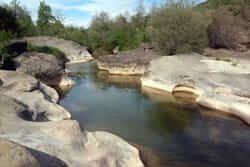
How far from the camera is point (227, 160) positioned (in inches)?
258

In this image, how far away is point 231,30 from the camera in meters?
23.1

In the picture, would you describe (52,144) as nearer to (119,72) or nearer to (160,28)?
(119,72)

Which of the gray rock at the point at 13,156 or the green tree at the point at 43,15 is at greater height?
the green tree at the point at 43,15

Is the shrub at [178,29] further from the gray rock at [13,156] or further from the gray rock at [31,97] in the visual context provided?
the gray rock at [13,156]

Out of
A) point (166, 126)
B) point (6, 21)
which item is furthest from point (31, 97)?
point (6, 21)

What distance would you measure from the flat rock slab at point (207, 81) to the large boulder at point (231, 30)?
788 cm

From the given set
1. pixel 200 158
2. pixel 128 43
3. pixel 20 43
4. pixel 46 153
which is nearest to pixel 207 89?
pixel 200 158

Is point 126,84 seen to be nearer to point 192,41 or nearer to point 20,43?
point 192,41

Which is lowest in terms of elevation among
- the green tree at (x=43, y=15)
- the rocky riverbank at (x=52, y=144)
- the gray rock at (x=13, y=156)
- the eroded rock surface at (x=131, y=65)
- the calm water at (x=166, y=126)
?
the calm water at (x=166, y=126)

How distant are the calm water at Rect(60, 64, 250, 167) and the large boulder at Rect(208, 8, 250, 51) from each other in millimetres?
15413

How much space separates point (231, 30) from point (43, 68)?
21.6 meters

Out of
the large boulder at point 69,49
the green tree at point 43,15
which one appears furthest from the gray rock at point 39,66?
the green tree at point 43,15

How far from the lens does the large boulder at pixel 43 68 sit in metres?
14.8

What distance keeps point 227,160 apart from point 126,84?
38.9ft
